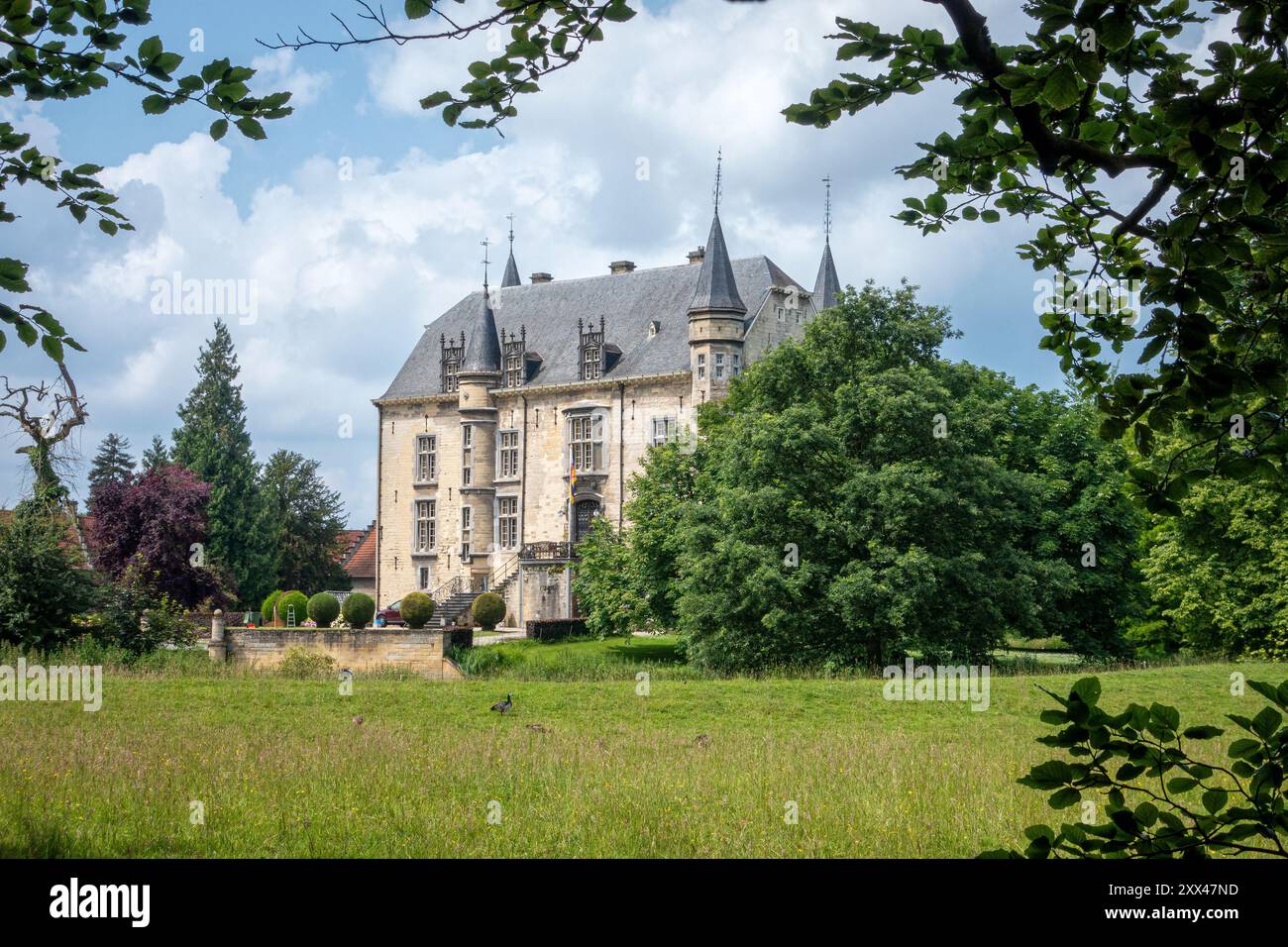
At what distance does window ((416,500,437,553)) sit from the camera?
57.5m

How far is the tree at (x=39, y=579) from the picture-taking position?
2555cm

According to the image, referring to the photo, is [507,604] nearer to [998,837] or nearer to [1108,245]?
[998,837]

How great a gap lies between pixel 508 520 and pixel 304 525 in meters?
17.7

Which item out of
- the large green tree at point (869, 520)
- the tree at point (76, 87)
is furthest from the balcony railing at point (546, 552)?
the tree at point (76, 87)

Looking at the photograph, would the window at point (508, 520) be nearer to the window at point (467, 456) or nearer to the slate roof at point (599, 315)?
the window at point (467, 456)

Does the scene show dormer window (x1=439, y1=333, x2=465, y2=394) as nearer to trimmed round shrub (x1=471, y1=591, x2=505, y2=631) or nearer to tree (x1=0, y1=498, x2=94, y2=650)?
trimmed round shrub (x1=471, y1=591, x2=505, y2=631)

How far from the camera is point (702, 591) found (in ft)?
105

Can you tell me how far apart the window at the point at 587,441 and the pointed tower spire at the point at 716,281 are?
23.2 feet

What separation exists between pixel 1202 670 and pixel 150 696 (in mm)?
21262

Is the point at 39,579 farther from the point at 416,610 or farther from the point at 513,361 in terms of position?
the point at 513,361

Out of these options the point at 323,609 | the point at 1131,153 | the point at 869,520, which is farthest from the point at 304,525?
the point at 1131,153

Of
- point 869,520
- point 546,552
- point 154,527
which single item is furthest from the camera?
point 546,552

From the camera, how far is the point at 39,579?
26062mm
